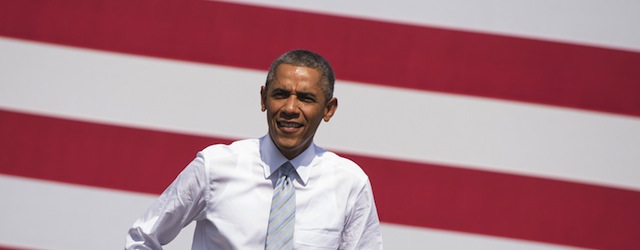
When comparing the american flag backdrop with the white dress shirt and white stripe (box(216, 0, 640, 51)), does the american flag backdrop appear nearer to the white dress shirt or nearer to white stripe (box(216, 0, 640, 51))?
white stripe (box(216, 0, 640, 51))

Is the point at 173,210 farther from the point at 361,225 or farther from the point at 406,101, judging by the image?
the point at 406,101

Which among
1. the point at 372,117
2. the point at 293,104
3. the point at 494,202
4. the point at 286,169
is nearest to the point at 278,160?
the point at 286,169

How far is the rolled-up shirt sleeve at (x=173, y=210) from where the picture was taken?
3.73ft

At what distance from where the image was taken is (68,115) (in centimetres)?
176

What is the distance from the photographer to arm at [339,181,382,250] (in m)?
1.20

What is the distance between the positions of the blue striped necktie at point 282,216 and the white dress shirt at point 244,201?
0.02 meters

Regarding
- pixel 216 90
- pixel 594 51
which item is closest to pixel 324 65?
pixel 216 90

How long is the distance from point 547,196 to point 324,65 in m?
0.88

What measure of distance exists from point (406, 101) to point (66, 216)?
95cm

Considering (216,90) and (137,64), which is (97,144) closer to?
(137,64)

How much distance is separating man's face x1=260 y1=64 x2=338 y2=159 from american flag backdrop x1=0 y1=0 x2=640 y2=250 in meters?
0.62

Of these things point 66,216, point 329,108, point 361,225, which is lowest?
point 66,216

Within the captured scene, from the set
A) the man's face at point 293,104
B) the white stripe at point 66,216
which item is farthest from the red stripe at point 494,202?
the man's face at point 293,104

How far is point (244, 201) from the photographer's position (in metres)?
1.15
